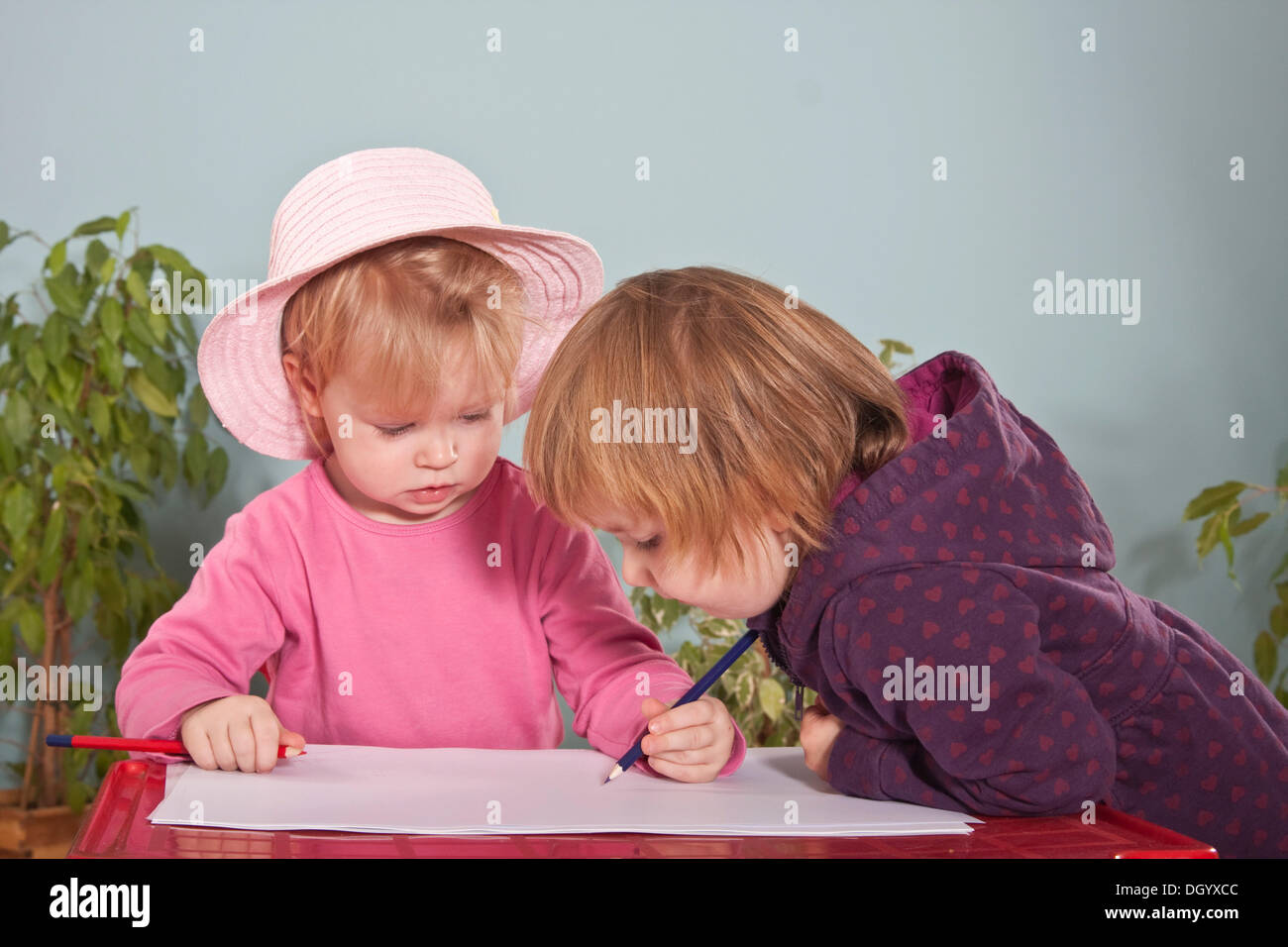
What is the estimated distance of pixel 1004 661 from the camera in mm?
771

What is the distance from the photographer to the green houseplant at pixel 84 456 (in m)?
1.85

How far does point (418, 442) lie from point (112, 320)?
1.01 metres

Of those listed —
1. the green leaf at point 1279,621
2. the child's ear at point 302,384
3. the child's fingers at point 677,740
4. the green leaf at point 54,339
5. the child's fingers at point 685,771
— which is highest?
the green leaf at point 54,339

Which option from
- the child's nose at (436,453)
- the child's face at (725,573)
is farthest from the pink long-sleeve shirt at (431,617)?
the child's face at (725,573)

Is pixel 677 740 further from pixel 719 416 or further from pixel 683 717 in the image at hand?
pixel 719 416

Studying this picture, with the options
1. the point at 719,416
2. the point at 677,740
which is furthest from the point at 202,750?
the point at 719,416

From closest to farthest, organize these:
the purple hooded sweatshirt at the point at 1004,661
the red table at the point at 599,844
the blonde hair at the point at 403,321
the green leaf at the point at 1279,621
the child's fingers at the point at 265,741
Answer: the red table at the point at 599,844 < the purple hooded sweatshirt at the point at 1004,661 < the child's fingers at the point at 265,741 < the blonde hair at the point at 403,321 < the green leaf at the point at 1279,621

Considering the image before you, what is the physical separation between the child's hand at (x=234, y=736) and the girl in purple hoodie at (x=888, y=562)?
27 centimetres

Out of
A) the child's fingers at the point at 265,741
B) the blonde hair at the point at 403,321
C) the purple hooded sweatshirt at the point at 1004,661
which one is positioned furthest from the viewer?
the blonde hair at the point at 403,321

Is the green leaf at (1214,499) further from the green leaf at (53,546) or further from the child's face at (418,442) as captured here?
the green leaf at (53,546)

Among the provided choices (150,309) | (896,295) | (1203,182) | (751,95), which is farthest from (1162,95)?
(150,309)

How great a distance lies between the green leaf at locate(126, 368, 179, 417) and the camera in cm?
192

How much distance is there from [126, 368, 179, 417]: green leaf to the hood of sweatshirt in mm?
1339
